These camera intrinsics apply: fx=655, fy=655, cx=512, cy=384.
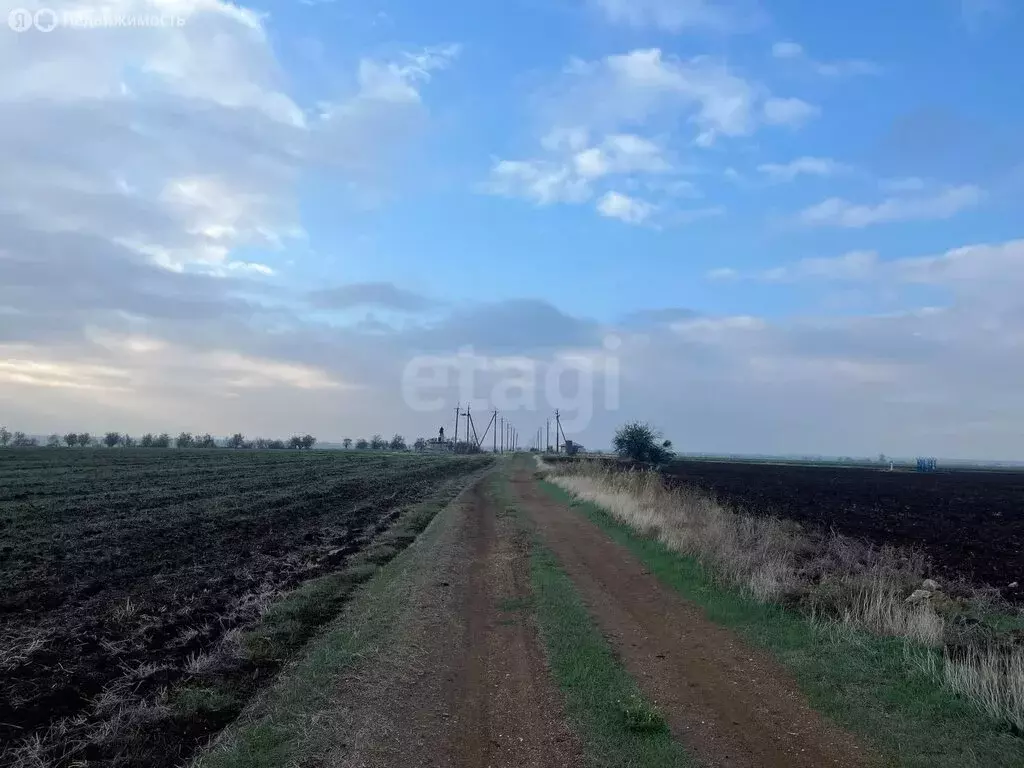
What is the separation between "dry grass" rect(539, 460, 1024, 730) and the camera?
6586mm

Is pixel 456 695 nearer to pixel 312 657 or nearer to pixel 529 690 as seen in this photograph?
pixel 529 690

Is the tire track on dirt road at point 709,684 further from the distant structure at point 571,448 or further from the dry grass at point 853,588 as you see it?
the distant structure at point 571,448

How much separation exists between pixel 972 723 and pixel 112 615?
10.4 meters

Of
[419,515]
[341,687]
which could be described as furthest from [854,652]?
[419,515]

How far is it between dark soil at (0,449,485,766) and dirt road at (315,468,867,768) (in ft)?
5.88

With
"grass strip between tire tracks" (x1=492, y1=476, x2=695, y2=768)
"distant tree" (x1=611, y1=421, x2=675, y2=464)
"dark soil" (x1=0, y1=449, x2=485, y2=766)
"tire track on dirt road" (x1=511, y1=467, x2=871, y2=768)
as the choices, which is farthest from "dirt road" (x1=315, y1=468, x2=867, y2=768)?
"distant tree" (x1=611, y1=421, x2=675, y2=464)

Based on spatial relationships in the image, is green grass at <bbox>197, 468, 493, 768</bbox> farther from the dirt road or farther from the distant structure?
the distant structure

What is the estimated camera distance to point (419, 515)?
23.0m

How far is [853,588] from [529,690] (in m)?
6.25

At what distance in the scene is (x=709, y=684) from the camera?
715 centimetres

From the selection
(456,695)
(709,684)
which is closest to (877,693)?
(709,684)

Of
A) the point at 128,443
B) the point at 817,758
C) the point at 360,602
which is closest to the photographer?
the point at 817,758

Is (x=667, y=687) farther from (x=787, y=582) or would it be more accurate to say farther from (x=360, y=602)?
(x=360, y=602)

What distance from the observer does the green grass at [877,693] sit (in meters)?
5.50
